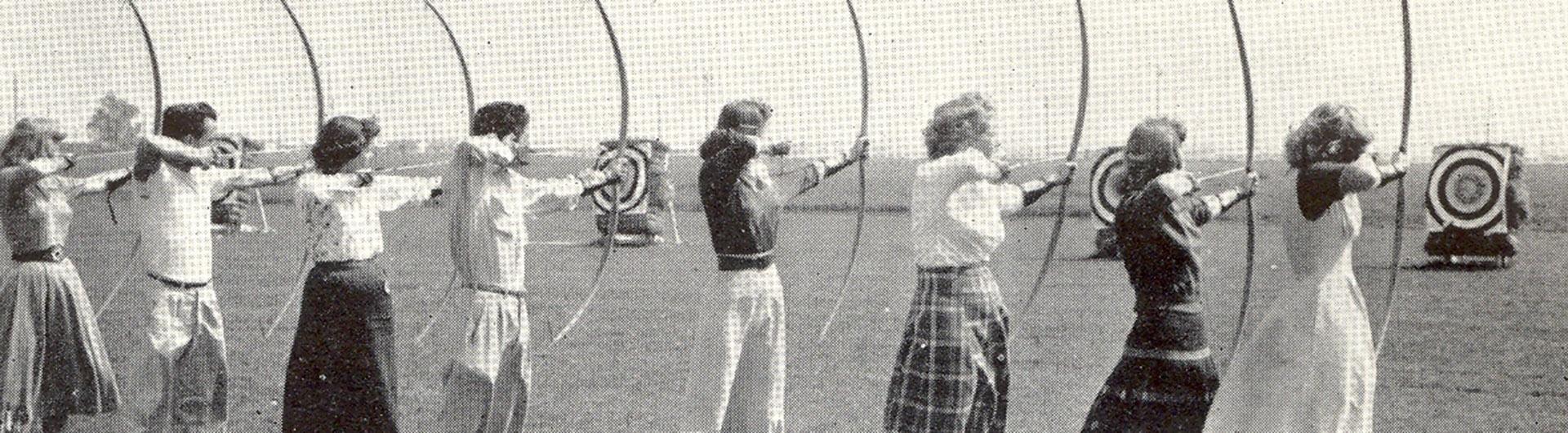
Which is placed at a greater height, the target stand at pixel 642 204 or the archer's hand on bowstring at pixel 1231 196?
the archer's hand on bowstring at pixel 1231 196

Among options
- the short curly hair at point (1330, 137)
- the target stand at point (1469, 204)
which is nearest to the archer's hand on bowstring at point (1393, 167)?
the short curly hair at point (1330, 137)

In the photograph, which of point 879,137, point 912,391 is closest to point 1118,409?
point 912,391

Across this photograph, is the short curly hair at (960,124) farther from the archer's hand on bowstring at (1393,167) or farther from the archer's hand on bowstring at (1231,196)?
the archer's hand on bowstring at (1393,167)

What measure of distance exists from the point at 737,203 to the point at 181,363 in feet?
7.32

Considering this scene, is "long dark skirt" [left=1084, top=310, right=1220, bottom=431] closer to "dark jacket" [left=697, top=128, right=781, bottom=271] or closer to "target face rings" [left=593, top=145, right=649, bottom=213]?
"dark jacket" [left=697, top=128, right=781, bottom=271]

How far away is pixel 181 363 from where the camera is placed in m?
5.36

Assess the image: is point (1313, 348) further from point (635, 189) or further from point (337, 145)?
point (635, 189)

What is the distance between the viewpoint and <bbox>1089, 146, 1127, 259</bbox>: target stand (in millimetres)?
16562

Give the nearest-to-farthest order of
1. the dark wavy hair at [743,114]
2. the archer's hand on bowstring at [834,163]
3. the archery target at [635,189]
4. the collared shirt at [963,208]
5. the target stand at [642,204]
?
1. the collared shirt at [963,208]
2. the dark wavy hair at [743,114]
3. the archer's hand on bowstring at [834,163]
4. the archery target at [635,189]
5. the target stand at [642,204]

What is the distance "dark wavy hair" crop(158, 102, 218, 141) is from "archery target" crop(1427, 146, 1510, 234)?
13.8 meters

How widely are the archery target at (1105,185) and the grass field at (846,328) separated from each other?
28.1 inches

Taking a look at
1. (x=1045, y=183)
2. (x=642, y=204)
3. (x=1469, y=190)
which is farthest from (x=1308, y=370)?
(x=642, y=204)

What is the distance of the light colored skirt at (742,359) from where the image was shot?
502cm

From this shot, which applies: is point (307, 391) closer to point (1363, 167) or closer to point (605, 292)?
point (1363, 167)
